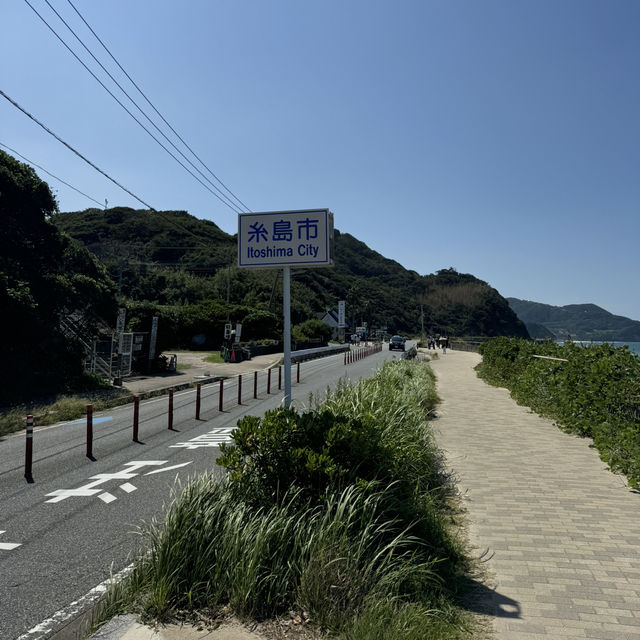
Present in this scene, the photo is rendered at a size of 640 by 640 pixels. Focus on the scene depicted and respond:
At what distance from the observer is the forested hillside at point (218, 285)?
243 feet

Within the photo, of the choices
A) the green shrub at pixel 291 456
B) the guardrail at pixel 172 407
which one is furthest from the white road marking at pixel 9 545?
the guardrail at pixel 172 407

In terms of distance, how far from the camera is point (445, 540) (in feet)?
14.9

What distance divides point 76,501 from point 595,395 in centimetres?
849

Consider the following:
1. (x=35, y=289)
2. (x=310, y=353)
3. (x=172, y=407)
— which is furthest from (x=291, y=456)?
(x=310, y=353)

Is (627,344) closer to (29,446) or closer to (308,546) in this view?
(308,546)

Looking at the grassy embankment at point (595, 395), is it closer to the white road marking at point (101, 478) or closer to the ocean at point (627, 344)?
the ocean at point (627, 344)

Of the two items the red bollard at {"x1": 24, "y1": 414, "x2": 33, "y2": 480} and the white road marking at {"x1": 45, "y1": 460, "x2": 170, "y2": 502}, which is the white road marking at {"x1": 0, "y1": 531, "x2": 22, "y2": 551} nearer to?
the white road marking at {"x1": 45, "y1": 460, "x2": 170, "y2": 502}

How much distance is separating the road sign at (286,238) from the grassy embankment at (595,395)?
469 cm

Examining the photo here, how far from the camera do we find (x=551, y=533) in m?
5.06

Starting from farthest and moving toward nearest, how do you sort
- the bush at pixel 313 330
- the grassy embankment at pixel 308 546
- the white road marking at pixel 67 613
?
1. the bush at pixel 313 330
2. the white road marking at pixel 67 613
3. the grassy embankment at pixel 308 546

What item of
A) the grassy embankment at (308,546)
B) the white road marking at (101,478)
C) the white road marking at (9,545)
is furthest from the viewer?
the white road marking at (101,478)

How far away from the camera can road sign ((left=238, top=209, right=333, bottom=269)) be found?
613 cm

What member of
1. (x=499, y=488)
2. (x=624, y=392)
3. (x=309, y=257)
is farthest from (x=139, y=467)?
(x=624, y=392)

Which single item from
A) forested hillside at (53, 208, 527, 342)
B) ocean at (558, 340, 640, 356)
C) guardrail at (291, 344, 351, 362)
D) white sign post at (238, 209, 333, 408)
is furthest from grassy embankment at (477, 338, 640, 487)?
guardrail at (291, 344, 351, 362)
